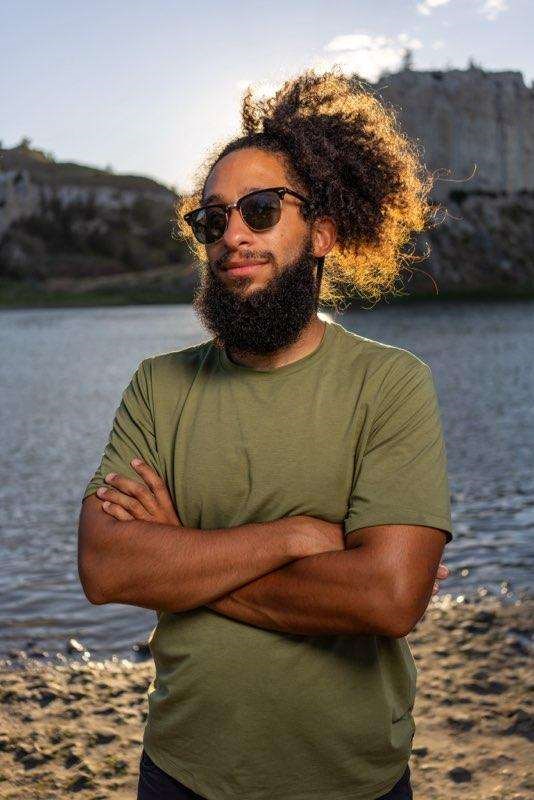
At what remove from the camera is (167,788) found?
7.11ft

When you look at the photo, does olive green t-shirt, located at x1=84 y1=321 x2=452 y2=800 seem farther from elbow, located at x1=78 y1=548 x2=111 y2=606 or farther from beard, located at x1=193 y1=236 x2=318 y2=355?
elbow, located at x1=78 y1=548 x2=111 y2=606

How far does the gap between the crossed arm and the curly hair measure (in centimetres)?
85

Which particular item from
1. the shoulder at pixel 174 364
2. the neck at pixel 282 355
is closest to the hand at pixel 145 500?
the shoulder at pixel 174 364

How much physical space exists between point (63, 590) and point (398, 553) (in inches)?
225

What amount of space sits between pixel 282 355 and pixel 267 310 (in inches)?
4.6

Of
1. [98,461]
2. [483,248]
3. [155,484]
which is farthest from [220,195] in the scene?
[483,248]

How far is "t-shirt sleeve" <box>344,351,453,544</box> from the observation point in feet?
6.98

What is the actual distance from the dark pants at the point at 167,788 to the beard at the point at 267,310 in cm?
100

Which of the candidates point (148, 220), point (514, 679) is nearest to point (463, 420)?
point (514, 679)

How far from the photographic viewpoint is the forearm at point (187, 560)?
7.11 ft

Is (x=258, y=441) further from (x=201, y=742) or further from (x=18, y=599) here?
(x=18, y=599)

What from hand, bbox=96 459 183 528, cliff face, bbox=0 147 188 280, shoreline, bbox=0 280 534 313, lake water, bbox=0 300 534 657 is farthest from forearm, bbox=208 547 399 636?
cliff face, bbox=0 147 188 280

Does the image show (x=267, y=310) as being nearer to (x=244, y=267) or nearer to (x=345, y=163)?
(x=244, y=267)

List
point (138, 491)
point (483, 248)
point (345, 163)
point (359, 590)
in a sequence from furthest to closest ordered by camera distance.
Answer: point (483, 248), point (345, 163), point (138, 491), point (359, 590)
